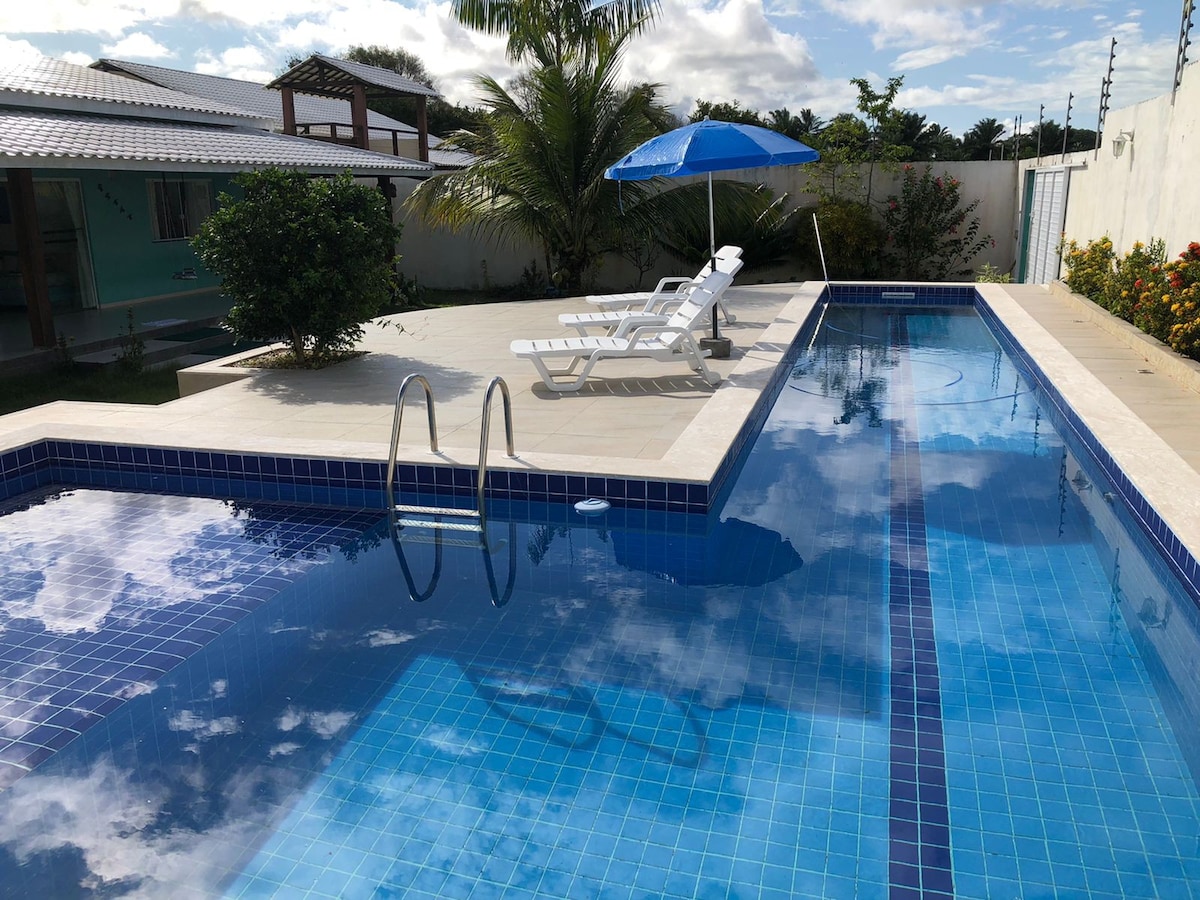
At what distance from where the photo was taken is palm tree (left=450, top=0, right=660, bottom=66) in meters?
16.3

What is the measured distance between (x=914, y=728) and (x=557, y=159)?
44.8 ft

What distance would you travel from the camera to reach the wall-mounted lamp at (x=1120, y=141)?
12.9 m

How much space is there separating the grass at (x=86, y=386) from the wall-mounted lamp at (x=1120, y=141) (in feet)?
39.5

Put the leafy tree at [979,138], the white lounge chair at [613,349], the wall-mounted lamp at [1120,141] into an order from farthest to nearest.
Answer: the leafy tree at [979,138], the wall-mounted lamp at [1120,141], the white lounge chair at [613,349]

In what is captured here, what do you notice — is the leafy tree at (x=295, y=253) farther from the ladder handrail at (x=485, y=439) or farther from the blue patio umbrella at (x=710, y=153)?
the ladder handrail at (x=485, y=439)

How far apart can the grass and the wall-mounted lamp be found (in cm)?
1205

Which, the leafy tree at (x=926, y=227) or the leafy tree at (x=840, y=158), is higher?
the leafy tree at (x=840, y=158)

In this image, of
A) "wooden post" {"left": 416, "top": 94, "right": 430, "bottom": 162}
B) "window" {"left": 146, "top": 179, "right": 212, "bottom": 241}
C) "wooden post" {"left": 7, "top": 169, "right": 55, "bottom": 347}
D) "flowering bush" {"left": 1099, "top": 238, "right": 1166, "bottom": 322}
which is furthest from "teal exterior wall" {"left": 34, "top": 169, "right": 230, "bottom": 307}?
"flowering bush" {"left": 1099, "top": 238, "right": 1166, "bottom": 322}

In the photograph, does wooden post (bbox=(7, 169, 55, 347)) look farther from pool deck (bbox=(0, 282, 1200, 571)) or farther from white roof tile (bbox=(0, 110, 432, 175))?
pool deck (bbox=(0, 282, 1200, 571))

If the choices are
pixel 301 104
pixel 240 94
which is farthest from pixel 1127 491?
pixel 301 104

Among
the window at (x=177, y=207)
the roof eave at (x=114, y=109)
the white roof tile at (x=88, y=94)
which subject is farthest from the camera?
the window at (x=177, y=207)

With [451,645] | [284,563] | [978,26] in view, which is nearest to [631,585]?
[451,645]

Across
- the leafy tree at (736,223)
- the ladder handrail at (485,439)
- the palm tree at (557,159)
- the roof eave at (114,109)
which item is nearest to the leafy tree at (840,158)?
the leafy tree at (736,223)

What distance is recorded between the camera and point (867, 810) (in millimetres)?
3420
